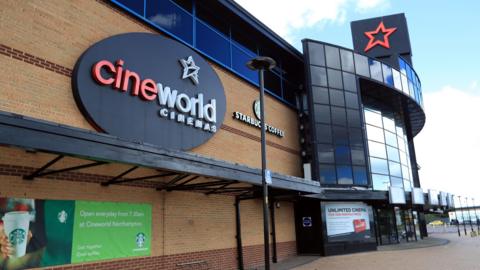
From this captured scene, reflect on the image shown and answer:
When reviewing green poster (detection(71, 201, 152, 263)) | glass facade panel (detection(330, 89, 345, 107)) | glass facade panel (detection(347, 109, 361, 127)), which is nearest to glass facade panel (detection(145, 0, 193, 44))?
green poster (detection(71, 201, 152, 263))

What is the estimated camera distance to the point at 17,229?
27.3ft

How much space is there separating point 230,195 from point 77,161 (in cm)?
683

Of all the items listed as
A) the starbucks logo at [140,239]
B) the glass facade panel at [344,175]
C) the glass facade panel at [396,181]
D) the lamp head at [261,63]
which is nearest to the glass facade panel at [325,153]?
the glass facade panel at [344,175]

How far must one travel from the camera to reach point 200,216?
44.3 ft

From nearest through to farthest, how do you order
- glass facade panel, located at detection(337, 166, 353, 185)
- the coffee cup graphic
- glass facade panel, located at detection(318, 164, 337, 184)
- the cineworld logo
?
1. the coffee cup graphic
2. the cineworld logo
3. glass facade panel, located at detection(318, 164, 337, 184)
4. glass facade panel, located at detection(337, 166, 353, 185)

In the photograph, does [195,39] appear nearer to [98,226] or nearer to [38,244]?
[98,226]

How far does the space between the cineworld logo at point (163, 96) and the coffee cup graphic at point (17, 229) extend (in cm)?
383

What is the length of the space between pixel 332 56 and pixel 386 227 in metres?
11.5

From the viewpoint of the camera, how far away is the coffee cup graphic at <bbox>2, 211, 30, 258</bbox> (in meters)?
8.18

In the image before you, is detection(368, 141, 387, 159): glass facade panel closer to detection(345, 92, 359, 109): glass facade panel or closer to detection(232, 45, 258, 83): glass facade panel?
detection(345, 92, 359, 109): glass facade panel

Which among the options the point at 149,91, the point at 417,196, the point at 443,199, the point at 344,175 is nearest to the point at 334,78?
the point at 344,175

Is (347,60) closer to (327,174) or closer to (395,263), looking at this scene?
(327,174)

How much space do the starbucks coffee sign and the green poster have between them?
20.5 ft

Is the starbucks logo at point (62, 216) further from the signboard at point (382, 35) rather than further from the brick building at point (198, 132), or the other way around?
the signboard at point (382, 35)
